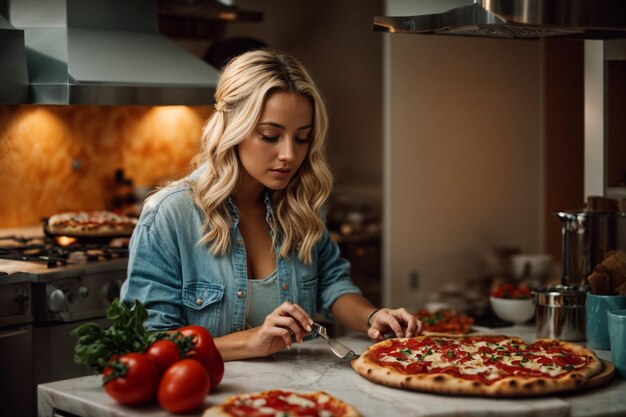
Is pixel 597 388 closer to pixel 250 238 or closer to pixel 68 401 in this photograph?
pixel 250 238

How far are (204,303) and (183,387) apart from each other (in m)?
0.67

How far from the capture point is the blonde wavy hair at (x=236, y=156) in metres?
2.63

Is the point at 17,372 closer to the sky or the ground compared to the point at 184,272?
closer to the ground

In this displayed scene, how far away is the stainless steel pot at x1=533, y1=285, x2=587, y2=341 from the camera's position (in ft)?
9.11

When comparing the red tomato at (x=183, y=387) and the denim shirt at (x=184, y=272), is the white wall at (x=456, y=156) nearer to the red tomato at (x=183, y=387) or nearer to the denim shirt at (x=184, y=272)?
the denim shirt at (x=184, y=272)

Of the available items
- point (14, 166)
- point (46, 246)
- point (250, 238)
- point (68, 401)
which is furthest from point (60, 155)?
point (68, 401)

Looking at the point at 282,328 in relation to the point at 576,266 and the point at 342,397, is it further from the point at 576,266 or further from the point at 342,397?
the point at 576,266

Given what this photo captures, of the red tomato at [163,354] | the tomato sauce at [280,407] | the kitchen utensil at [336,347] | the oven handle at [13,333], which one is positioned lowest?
the oven handle at [13,333]

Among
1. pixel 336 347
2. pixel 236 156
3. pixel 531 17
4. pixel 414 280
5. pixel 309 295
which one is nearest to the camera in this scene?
pixel 531 17

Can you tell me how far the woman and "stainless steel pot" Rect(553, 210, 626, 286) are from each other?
634mm

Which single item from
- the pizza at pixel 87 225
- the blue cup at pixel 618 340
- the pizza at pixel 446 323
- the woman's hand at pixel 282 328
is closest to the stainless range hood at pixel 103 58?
the pizza at pixel 87 225

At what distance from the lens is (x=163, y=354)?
204 centimetres

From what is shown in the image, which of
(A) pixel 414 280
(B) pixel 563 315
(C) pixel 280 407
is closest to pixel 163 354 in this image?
(C) pixel 280 407

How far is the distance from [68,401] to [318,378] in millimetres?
598
